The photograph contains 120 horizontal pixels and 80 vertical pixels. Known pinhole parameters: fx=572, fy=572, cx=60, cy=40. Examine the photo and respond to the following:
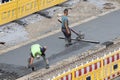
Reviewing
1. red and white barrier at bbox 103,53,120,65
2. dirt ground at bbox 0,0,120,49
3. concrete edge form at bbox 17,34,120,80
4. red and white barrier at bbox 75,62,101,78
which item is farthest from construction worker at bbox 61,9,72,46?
red and white barrier at bbox 75,62,101,78

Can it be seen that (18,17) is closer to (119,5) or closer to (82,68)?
(119,5)

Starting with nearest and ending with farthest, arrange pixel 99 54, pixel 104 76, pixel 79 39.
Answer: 1. pixel 104 76
2. pixel 99 54
3. pixel 79 39

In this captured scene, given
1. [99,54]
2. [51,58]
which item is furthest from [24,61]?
[99,54]

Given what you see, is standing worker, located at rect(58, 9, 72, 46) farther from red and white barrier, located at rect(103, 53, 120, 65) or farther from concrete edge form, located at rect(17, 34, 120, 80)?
red and white barrier, located at rect(103, 53, 120, 65)

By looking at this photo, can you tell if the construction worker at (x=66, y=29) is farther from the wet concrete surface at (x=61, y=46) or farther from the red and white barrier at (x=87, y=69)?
the red and white barrier at (x=87, y=69)

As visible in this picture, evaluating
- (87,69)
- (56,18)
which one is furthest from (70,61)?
(56,18)

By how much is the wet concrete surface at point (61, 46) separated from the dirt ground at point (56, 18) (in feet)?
2.15

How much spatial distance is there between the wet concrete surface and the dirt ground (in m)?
0.65

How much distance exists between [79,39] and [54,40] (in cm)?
107

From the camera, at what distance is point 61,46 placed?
21.5 meters

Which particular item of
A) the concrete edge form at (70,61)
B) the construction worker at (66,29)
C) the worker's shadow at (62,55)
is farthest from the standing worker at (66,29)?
the concrete edge form at (70,61)

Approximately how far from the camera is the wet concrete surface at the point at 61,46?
1950 centimetres

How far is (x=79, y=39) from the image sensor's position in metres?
21.8

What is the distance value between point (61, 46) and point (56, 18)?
140 inches
